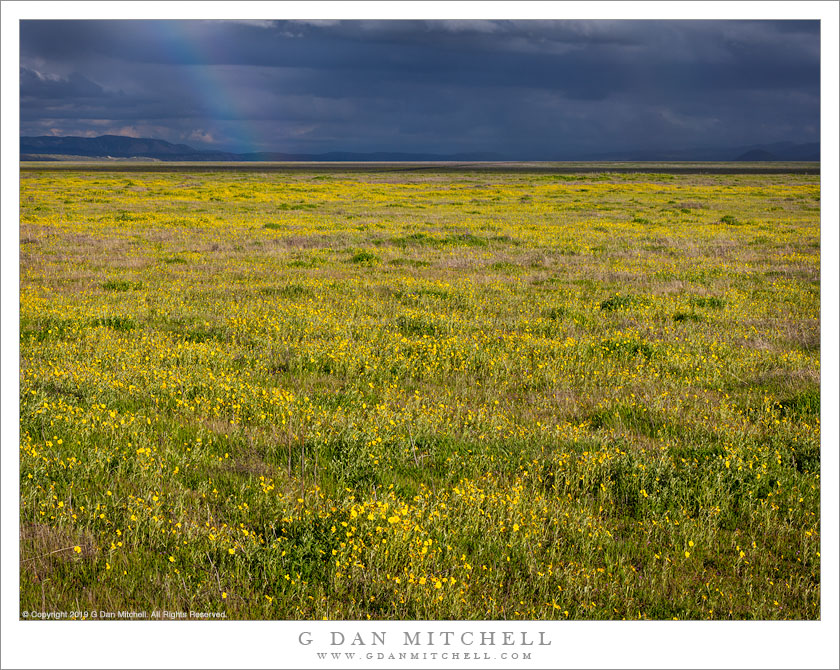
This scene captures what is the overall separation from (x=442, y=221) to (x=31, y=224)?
58.1 feet

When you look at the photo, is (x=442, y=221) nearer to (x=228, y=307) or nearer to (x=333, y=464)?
(x=228, y=307)

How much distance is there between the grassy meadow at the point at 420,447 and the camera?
4.09 m

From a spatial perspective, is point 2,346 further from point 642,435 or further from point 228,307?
point 228,307

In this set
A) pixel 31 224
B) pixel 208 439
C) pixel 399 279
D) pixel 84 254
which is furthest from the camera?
pixel 31 224

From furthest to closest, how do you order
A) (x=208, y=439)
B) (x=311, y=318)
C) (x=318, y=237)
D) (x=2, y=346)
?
1. (x=318, y=237)
2. (x=311, y=318)
3. (x=208, y=439)
4. (x=2, y=346)

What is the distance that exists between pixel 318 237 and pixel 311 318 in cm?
1266

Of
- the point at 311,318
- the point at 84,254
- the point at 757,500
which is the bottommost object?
the point at 757,500

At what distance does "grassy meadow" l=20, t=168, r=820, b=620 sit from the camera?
4086 millimetres

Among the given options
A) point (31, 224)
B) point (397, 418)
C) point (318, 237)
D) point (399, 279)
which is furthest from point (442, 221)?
point (397, 418)

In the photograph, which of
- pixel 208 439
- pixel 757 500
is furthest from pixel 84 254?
pixel 757 500

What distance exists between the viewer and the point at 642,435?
6.59m

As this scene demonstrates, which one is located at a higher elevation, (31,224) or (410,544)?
(31,224)

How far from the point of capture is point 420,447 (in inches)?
236

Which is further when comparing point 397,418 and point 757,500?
point 397,418
